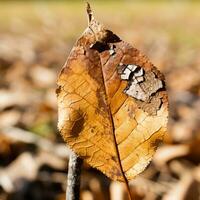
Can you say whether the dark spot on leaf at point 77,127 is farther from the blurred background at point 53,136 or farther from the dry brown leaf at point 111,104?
the blurred background at point 53,136

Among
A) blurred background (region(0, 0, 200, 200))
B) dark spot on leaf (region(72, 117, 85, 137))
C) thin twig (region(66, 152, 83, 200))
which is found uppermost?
dark spot on leaf (region(72, 117, 85, 137))

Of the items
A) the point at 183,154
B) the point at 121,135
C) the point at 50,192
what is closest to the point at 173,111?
the point at 183,154

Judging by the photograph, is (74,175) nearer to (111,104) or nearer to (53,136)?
(111,104)

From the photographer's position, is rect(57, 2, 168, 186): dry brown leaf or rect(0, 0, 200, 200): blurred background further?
rect(0, 0, 200, 200): blurred background

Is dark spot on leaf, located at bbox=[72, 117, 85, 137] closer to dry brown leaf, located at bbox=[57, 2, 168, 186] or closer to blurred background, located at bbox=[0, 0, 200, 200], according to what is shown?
dry brown leaf, located at bbox=[57, 2, 168, 186]

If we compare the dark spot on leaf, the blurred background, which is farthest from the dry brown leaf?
the blurred background

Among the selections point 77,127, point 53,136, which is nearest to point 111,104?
point 77,127
